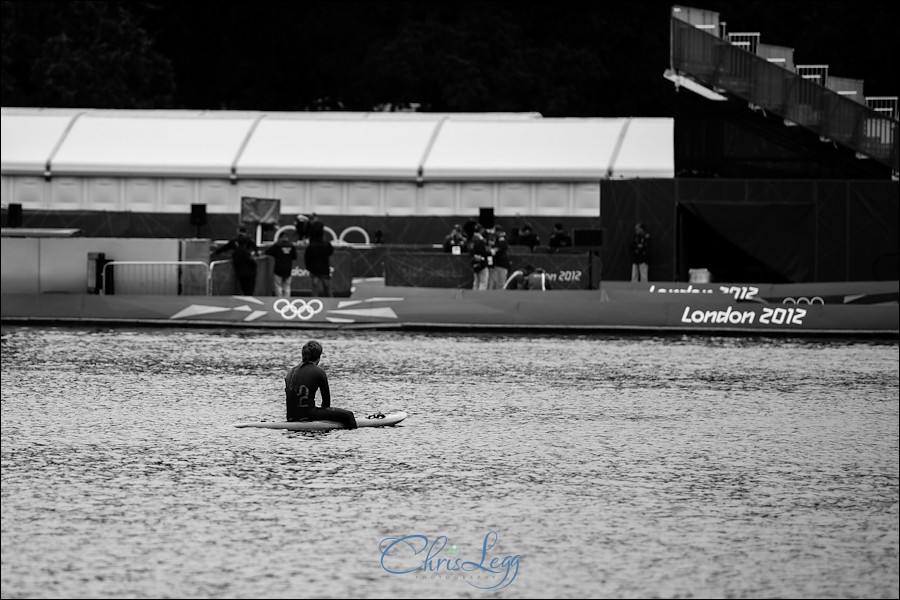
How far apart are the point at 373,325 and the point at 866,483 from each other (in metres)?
17.2

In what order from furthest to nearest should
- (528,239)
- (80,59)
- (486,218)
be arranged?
1. (80,59)
2. (486,218)
3. (528,239)

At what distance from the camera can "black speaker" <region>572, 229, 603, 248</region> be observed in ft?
123

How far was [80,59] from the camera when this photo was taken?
61844mm

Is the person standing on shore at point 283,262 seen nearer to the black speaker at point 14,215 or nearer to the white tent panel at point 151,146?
the white tent panel at point 151,146

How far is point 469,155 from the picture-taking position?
150ft

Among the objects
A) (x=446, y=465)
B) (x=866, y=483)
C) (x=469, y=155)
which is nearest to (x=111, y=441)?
(x=446, y=465)

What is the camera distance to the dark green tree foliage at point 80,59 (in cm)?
6212

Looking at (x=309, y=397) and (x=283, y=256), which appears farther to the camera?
(x=283, y=256)

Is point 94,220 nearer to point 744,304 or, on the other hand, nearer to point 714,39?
point 714,39

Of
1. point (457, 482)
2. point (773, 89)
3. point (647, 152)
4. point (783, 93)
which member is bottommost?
point (457, 482)

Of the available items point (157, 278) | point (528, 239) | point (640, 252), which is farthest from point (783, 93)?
point (157, 278)

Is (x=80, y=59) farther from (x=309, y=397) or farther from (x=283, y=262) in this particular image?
(x=309, y=397)

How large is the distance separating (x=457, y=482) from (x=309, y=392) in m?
3.29

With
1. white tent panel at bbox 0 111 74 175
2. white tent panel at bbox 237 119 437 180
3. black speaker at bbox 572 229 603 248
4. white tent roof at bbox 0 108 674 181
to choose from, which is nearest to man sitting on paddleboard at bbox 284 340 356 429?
black speaker at bbox 572 229 603 248
